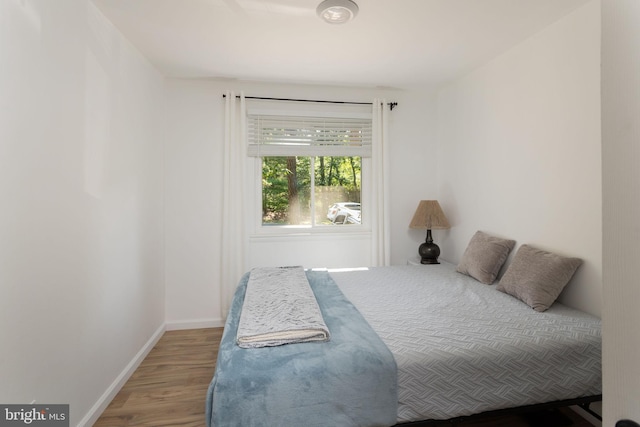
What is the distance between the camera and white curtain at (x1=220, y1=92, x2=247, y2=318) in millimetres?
3289

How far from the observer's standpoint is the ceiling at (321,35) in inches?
A: 79.7

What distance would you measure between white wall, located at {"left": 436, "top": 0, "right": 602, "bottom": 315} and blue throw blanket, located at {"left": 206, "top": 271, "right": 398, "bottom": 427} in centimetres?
152

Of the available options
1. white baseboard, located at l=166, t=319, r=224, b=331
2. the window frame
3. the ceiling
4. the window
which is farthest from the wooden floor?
the ceiling

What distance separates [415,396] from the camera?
1452 mm

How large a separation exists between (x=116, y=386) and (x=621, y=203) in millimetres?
2814

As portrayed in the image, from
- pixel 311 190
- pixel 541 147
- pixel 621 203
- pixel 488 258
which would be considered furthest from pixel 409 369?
pixel 311 190

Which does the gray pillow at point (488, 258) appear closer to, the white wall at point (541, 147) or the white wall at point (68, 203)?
the white wall at point (541, 147)

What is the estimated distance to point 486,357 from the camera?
1525 millimetres

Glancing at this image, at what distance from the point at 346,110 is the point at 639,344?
3370 mm

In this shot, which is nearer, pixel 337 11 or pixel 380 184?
pixel 337 11

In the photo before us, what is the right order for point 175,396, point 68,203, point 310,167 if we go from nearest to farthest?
point 68,203
point 175,396
point 310,167

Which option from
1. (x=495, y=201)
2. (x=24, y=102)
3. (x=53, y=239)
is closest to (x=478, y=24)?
(x=495, y=201)

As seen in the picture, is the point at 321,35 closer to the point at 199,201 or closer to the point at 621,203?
the point at 199,201

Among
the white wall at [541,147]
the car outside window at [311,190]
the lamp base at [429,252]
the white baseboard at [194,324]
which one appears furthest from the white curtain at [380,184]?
the white baseboard at [194,324]
